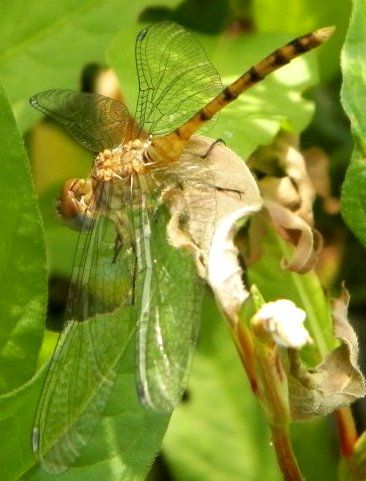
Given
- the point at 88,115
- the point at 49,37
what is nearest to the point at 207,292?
the point at 88,115

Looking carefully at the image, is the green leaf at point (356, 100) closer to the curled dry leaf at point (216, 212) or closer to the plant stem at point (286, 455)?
the curled dry leaf at point (216, 212)

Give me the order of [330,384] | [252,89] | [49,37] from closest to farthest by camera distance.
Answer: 1. [330,384]
2. [252,89]
3. [49,37]

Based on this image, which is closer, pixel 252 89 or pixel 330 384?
pixel 330 384

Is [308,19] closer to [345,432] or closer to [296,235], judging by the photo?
[296,235]

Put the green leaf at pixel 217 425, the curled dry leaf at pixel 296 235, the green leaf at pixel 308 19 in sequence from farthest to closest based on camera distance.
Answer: the green leaf at pixel 308 19 < the green leaf at pixel 217 425 < the curled dry leaf at pixel 296 235

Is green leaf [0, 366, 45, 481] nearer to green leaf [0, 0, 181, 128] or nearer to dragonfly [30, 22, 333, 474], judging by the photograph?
dragonfly [30, 22, 333, 474]

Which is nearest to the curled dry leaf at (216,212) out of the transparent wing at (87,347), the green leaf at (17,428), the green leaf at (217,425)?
the transparent wing at (87,347)

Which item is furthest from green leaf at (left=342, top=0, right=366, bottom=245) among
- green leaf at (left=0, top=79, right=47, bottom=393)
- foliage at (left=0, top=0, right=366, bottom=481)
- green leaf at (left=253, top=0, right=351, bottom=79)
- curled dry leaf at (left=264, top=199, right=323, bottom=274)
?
green leaf at (left=253, top=0, right=351, bottom=79)
